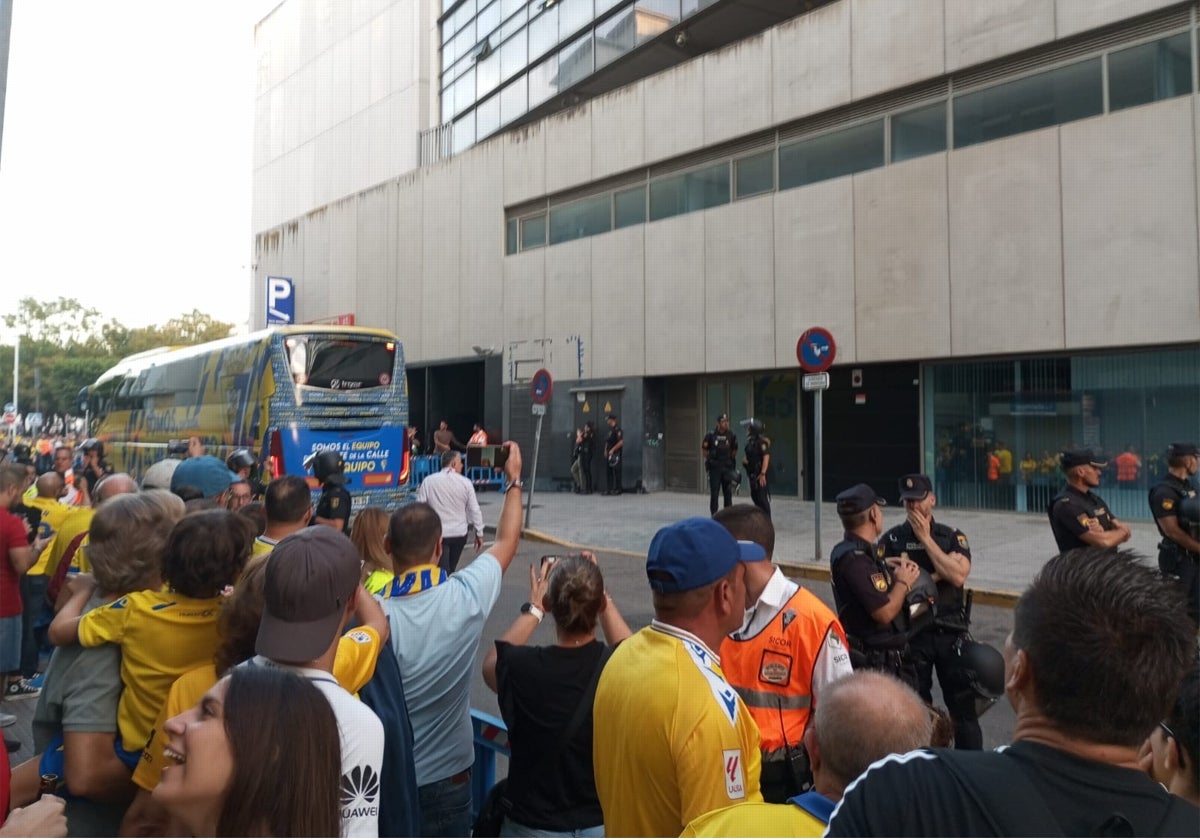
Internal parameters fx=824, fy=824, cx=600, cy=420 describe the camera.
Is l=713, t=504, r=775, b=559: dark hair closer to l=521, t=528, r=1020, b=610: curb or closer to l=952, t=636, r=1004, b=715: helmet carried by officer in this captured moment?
l=952, t=636, r=1004, b=715: helmet carried by officer

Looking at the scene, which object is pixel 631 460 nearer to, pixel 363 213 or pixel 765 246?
pixel 765 246

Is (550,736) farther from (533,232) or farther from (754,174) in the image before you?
(533,232)

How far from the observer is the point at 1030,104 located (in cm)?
1477

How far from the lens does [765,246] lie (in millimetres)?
18562

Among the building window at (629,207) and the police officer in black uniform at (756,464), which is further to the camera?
the building window at (629,207)

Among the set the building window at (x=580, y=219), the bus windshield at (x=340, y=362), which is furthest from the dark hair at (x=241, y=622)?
the building window at (x=580, y=219)

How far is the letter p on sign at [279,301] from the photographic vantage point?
1307 inches

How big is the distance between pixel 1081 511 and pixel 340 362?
12.7 metres

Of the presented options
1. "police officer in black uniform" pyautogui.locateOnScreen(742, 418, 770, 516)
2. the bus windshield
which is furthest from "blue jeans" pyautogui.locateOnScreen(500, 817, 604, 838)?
the bus windshield

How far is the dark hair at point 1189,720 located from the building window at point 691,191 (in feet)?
61.9

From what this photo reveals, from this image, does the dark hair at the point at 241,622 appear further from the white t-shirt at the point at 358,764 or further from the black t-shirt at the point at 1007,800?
the black t-shirt at the point at 1007,800

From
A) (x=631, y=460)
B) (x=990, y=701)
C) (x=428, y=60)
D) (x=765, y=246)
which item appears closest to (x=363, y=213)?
(x=428, y=60)

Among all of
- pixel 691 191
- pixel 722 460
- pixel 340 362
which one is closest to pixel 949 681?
pixel 722 460

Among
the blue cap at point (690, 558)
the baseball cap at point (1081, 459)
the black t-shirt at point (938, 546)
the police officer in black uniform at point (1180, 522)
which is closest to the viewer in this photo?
the blue cap at point (690, 558)
